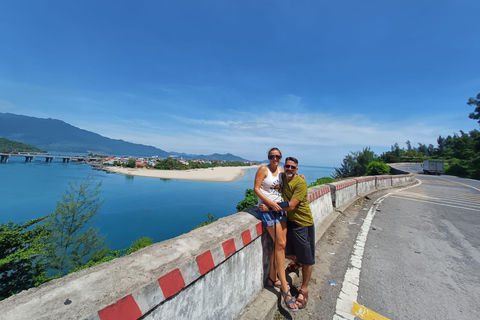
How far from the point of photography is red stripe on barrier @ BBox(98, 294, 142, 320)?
1041 mm

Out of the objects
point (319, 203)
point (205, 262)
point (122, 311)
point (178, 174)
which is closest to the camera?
point (122, 311)

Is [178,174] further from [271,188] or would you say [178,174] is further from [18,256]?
[271,188]

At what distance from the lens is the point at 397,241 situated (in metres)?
4.77

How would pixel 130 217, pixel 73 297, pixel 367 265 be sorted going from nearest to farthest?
pixel 73 297
pixel 367 265
pixel 130 217

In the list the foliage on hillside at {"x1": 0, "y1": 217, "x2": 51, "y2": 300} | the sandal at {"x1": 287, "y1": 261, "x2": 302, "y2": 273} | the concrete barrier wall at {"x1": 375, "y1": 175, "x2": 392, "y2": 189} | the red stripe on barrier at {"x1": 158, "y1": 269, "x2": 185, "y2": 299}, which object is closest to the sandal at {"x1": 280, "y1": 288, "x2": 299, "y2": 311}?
the sandal at {"x1": 287, "y1": 261, "x2": 302, "y2": 273}

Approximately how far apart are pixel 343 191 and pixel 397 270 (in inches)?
169

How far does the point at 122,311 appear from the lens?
1.11 meters

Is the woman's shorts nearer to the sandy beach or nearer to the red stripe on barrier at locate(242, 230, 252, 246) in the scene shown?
the red stripe on barrier at locate(242, 230, 252, 246)

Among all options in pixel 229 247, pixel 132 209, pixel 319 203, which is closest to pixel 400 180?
pixel 319 203

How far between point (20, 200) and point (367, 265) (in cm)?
5757

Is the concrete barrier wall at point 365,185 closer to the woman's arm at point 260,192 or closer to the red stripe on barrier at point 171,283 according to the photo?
the woman's arm at point 260,192

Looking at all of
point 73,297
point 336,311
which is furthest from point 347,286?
point 73,297

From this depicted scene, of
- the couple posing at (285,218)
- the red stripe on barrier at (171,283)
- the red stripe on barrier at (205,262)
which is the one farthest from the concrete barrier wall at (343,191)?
the red stripe on barrier at (171,283)

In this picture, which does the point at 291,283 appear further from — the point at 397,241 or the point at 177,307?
the point at 397,241
